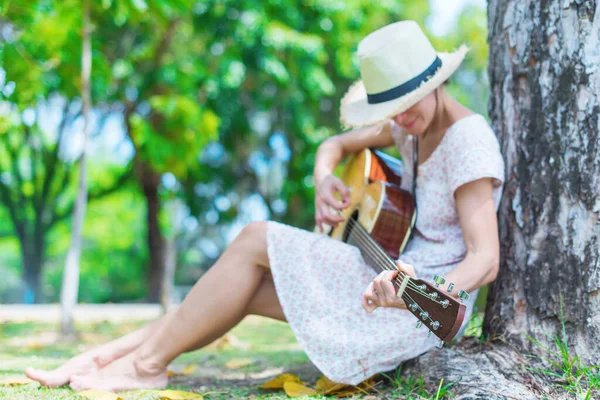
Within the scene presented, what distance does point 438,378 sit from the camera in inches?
92.0

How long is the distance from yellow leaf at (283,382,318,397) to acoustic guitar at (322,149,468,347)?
1.87ft

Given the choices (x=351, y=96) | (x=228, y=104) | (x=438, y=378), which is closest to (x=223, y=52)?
(x=228, y=104)

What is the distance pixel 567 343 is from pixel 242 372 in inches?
64.9

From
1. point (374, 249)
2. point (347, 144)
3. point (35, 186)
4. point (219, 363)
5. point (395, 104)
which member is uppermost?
point (395, 104)

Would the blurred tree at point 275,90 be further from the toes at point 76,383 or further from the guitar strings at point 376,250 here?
the toes at point 76,383

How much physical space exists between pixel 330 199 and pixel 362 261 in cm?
38

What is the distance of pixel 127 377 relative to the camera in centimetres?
264

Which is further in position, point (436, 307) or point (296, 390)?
point (296, 390)

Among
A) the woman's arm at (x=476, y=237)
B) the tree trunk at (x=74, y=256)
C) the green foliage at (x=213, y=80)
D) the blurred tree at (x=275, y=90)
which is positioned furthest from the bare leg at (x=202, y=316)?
the blurred tree at (x=275, y=90)

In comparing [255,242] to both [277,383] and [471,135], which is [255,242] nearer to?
[277,383]

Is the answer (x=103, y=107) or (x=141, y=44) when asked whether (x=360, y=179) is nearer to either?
(x=141, y=44)

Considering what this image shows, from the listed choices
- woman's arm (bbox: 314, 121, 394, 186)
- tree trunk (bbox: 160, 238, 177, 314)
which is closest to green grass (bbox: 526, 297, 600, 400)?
woman's arm (bbox: 314, 121, 394, 186)

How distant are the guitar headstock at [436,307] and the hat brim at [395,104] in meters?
0.80

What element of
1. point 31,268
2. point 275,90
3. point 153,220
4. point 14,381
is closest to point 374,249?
point 14,381
